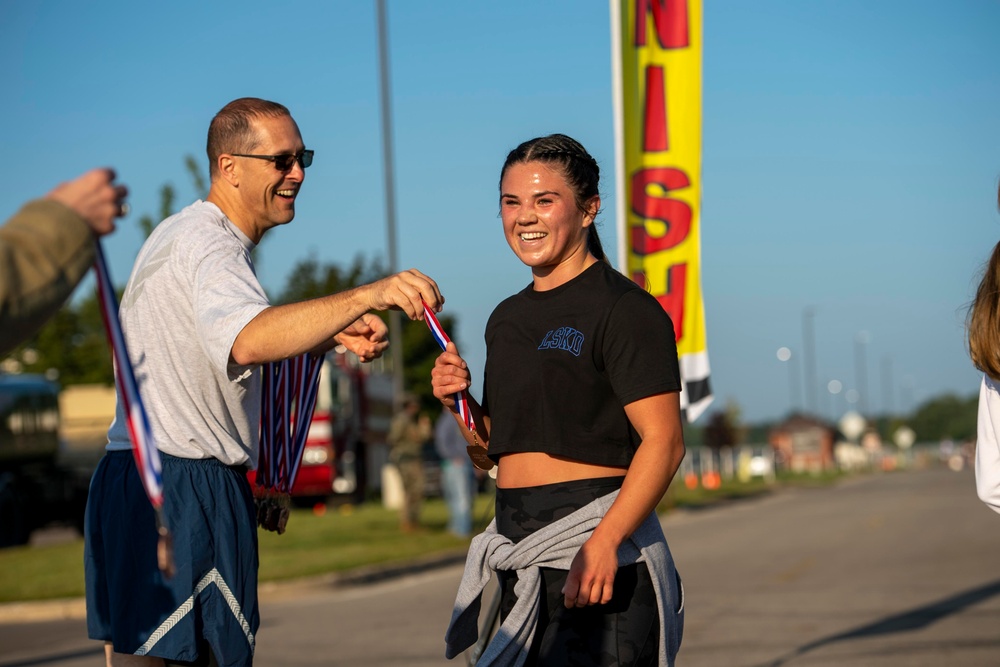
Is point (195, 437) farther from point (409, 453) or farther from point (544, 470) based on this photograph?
point (409, 453)

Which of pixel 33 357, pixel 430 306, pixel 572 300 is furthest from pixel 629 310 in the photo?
pixel 33 357

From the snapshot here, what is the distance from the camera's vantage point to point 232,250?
3.71m

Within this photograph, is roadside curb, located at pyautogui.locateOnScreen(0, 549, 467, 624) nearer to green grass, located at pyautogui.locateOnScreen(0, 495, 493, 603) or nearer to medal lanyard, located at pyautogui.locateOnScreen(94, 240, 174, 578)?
green grass, located at pyautogui.locateOnScreen(0, 495, 493, 603)

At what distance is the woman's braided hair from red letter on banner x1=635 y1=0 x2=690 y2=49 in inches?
224

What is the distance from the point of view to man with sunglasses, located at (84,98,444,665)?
347 centimetres

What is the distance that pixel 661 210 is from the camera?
29.8ft

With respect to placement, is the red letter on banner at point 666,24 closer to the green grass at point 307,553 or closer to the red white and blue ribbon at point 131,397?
the green grass at point 307,553

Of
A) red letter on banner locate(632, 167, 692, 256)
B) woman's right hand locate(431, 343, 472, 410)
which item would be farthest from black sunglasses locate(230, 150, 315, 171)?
red letter on banner locate(632, 167, 692, 256)

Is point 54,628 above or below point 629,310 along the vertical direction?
below

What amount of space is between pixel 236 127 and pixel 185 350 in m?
0.77

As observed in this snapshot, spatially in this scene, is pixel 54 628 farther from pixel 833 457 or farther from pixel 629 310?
pixel 833 457

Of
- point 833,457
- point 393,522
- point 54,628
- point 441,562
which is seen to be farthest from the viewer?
point 833,457

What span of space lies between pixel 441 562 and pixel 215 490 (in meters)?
13.4

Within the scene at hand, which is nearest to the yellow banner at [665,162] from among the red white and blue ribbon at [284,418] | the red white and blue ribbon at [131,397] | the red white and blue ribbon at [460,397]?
the red white and blue ribbon at [284,418]
